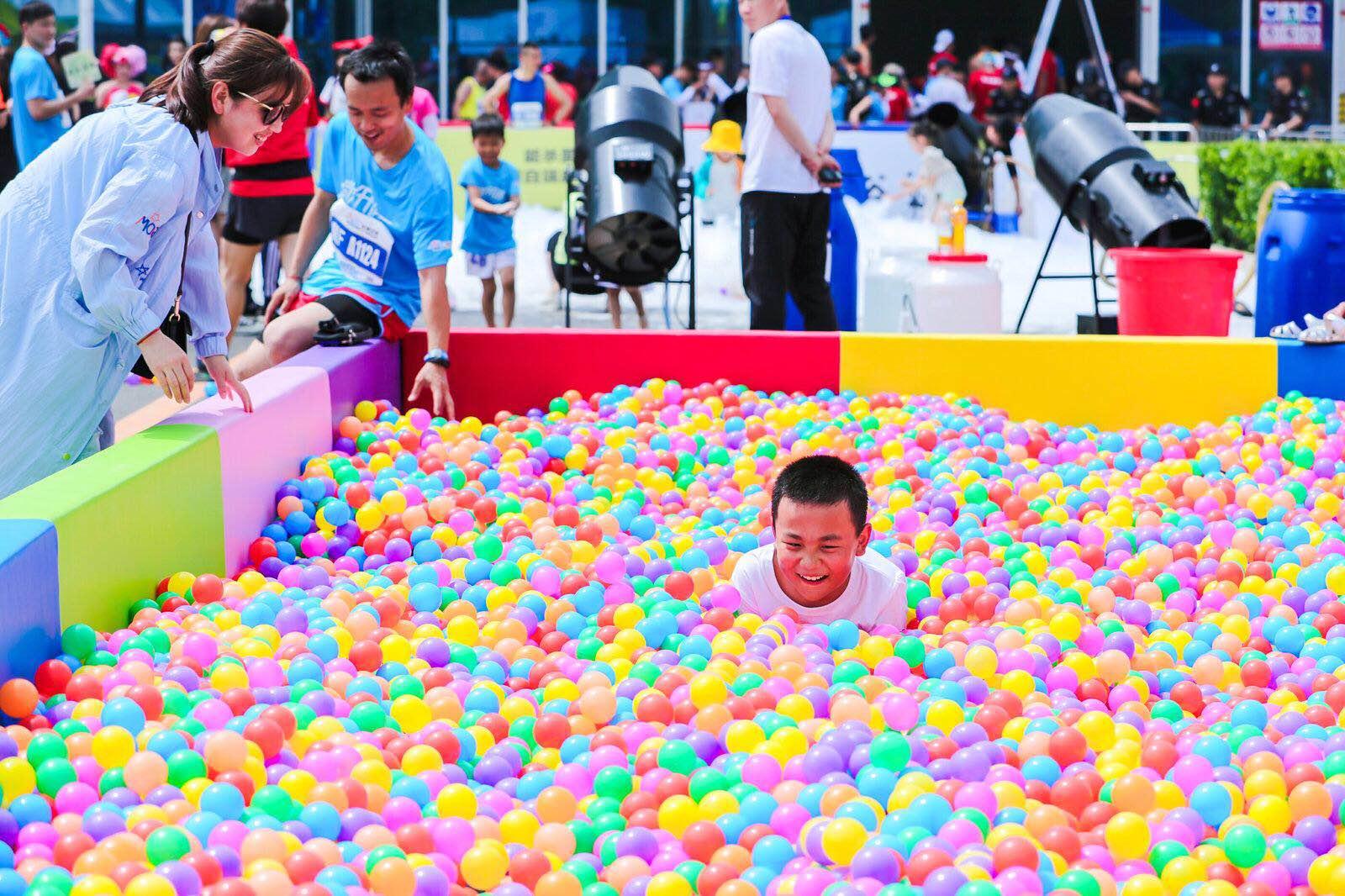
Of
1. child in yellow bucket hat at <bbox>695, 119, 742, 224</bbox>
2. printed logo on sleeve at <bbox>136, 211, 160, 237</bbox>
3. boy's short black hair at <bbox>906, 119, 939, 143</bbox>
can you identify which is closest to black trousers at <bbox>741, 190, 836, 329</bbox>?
printed logo on sleeve at <bbox>136, 211, 160, 237</bbox>

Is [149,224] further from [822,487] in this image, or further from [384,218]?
[384,218]

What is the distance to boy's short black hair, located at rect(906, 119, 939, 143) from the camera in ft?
37.0

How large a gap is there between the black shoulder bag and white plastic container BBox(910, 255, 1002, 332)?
3.83 m

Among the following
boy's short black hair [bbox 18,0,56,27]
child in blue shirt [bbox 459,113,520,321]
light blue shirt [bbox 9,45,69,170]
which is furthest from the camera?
child in blue shirt [bbox 459,113,520,321]

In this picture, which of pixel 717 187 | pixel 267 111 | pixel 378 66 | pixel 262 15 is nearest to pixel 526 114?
pixel 717 187

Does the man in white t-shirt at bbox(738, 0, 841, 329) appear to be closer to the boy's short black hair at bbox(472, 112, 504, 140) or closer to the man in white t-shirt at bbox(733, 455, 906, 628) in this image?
the boy's short black hair at bbox(472, 112, 504, 140)

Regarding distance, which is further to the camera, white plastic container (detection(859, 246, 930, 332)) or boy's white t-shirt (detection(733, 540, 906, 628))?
white plastic container (detection(859, 246, 930, 332))

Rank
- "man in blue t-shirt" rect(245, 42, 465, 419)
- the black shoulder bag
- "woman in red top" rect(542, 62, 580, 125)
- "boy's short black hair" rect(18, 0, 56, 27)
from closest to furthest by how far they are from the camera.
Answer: the black shoulder bag
"man in blue t-shirt" rect(245, 42, 465, 419)
"boy's short black hair" rect(18, 0, 56, 27)
"woman in red top" rect(542, 62, 580, 125)

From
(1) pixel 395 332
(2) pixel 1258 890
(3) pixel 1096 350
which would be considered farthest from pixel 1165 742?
(1) pixel 395 332

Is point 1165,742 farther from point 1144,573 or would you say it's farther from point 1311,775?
point 1144,573

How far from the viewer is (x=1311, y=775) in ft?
7.77

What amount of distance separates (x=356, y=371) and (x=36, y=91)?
4.38m

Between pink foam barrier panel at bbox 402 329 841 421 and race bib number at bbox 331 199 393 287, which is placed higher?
race bib number at bbox 331 199 393 287

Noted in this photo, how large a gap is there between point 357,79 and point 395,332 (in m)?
0.82
